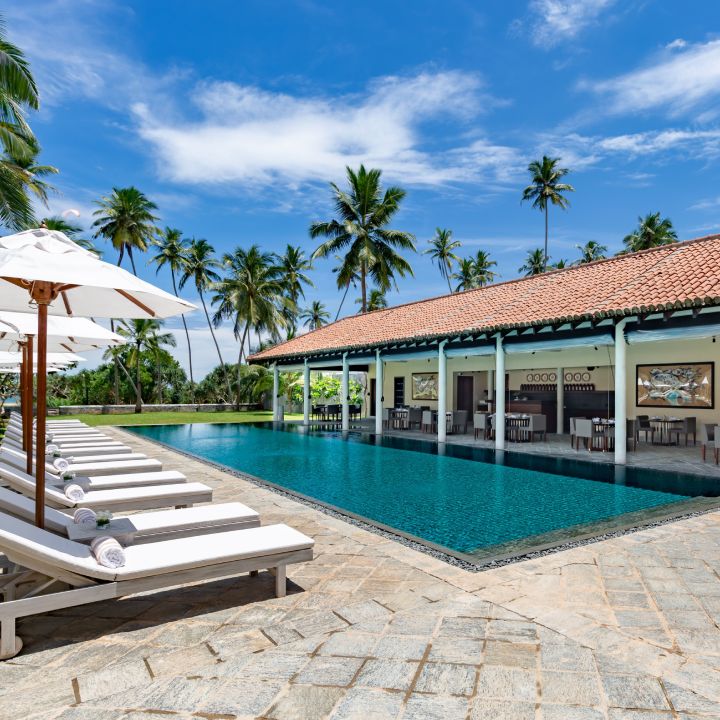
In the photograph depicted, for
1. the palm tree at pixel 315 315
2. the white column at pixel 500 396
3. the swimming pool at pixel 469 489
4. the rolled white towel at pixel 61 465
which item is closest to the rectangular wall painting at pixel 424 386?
the swimming pool at pixel 469 489

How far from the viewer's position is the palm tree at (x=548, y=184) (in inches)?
1763

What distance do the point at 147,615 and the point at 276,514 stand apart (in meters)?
3.05

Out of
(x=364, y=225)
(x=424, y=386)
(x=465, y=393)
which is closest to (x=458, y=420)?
(x=465, y=393)

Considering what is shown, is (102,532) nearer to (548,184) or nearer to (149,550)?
(149,550)

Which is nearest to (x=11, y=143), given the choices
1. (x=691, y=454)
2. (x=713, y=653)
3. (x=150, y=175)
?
(x=713, y=653)

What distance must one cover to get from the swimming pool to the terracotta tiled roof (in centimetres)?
336

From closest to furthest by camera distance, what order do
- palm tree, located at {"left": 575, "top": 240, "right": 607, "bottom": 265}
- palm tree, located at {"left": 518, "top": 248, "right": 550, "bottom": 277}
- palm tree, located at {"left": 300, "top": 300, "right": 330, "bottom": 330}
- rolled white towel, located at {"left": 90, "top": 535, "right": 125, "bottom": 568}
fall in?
rolled white towel, located at {"left": 90, "top": 535, "right": 125, "bottom": 568} → palm tree, located at {"left": 575, "top": 240, "right": 607, "bottom": 265} → palm tree, located at {"left": 518, "top": 248, "right": 550, "bottom": 277} → palm tree, located at {"left": 300, "top": 300, "right": 330, "bottom": 330}

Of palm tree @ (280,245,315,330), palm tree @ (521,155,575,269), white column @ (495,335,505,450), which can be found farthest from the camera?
palm tree @ (521,155,575,269)

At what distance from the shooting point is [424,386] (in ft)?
74.1

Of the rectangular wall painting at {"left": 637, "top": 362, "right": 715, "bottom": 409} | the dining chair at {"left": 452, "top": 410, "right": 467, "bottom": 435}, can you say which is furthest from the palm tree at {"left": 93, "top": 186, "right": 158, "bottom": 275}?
the rectangular wall painting at {"left": 637, "top": 362, "right": 715, "bottom": 409}

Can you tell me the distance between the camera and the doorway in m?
21.9

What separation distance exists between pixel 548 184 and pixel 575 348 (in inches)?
1305

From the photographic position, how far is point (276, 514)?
6762 millimetres

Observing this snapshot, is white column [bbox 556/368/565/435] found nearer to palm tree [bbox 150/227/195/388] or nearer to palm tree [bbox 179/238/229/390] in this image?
palm tree [bbox 179/238/229/390]
